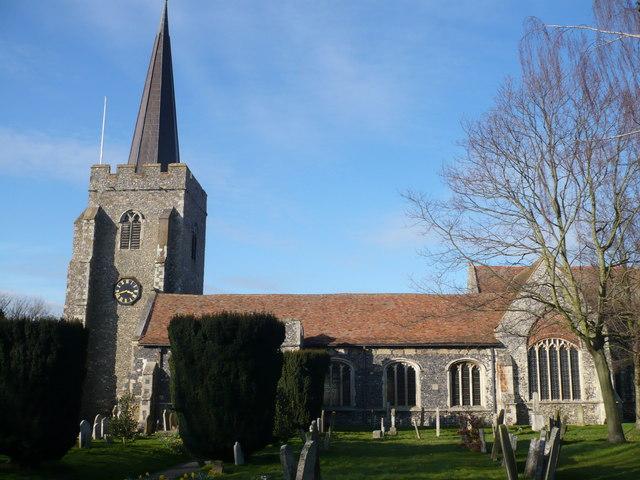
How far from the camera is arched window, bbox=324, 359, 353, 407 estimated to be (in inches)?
1067

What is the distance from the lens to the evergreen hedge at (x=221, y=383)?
14.8 metres

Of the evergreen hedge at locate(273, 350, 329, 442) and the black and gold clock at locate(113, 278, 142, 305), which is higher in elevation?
the black and gold clock at locate(113, 278, 142, 305)

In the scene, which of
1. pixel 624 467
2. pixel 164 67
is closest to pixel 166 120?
pixel 164 67

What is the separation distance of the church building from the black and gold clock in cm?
5

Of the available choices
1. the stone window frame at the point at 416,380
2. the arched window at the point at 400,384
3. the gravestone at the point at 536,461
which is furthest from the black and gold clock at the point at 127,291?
the gravestone at the point at 536,461

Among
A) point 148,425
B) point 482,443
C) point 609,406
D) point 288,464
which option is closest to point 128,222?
point 148,425

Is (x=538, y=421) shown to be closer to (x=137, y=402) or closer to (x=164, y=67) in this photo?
(x=137, y=402)

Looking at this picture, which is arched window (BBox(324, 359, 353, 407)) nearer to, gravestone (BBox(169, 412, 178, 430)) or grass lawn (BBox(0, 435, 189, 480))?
gravestone (BBox(169, 412, 178, 430))

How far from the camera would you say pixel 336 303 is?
1208 inches

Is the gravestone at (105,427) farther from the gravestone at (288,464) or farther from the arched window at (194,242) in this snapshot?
the arched window at (194,242)

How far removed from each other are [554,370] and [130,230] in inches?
853

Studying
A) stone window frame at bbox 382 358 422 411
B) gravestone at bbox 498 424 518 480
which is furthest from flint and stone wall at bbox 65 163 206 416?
gravestone at bbox 498 424 518 480

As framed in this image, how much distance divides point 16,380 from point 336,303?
1781cm

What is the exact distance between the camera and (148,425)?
25.4 meters
